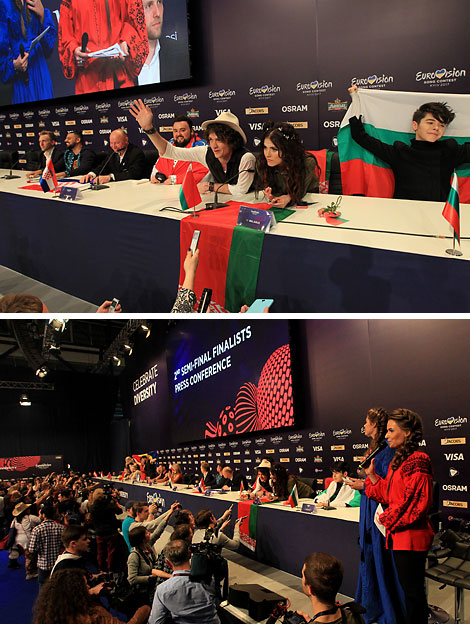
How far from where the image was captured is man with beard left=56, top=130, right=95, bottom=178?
16.7 feet

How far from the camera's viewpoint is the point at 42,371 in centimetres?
1591

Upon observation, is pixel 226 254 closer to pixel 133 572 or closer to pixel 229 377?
pixel 133 572

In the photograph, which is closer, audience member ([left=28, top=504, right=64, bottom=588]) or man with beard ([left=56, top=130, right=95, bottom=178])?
audience member ([left=28, top=504, right=64, bottom=588])

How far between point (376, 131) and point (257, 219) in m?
2.13

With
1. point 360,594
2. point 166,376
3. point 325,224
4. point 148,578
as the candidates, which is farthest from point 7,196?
point 166,376

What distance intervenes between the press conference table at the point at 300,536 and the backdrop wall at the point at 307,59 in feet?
13.8

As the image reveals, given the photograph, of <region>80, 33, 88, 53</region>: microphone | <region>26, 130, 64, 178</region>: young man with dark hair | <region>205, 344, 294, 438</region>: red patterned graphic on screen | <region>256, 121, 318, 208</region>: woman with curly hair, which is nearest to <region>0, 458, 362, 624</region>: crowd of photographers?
<region>205, 344, 294, 438</region>: red patterned graphic on screen

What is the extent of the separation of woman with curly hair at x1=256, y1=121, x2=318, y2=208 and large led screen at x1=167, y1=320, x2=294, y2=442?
2.45 meters

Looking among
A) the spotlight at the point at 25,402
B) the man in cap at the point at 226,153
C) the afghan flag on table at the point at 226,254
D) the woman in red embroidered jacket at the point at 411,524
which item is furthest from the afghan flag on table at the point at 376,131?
the spotlight at the point at 25,402

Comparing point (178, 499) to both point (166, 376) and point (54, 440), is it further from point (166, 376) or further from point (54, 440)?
point (54, 440)

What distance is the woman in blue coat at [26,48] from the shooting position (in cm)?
791

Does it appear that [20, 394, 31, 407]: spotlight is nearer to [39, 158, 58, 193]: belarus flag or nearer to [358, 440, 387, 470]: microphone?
[39, 158, 58, 193]: belarus flag

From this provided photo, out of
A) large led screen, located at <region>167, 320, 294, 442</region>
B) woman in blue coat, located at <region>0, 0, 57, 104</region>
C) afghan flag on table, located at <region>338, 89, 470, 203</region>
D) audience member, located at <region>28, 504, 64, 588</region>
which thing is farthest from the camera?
woman in blue coat, located at <region>0, 0, 57, 104</region>

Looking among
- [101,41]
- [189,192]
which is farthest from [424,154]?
[101,41]
